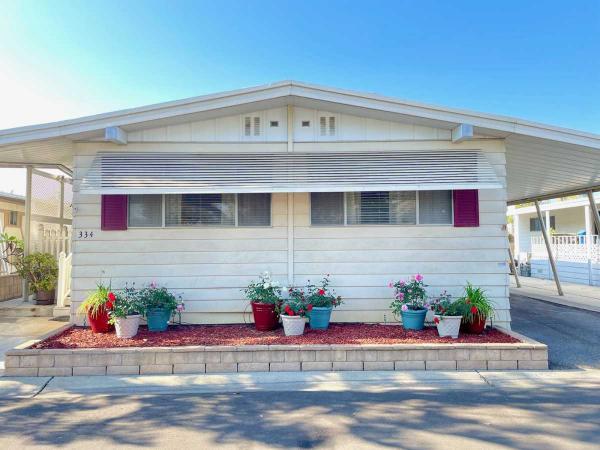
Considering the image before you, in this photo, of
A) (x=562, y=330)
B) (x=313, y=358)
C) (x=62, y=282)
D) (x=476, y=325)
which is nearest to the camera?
(x=313, y=358)

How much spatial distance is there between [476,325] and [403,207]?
2.04m

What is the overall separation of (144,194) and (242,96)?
6.89ft

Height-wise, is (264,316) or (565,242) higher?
(565,242)

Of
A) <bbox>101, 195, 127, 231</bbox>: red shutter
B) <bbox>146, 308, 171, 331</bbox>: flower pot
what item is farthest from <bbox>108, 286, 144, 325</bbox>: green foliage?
<bbox>101, 195, 127, 231</bbox>: red shutter

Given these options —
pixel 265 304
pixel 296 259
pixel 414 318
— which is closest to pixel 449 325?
pixel 414 318

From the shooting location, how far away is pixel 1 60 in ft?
26.9

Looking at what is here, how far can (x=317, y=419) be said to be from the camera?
3684 mm

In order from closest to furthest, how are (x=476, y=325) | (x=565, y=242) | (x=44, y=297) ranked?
(x=476, y=325), (x=44, y=297), (x=565, y=242)

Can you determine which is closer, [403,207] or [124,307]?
[124,307]

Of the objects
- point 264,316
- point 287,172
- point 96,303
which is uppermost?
point 287,172

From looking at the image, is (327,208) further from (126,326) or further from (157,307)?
(126,326)

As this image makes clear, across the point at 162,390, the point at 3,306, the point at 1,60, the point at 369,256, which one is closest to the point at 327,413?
the point at 162,390

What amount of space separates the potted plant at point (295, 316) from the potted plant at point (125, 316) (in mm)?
2020

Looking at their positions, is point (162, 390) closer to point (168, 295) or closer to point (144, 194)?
point (168, 295)
